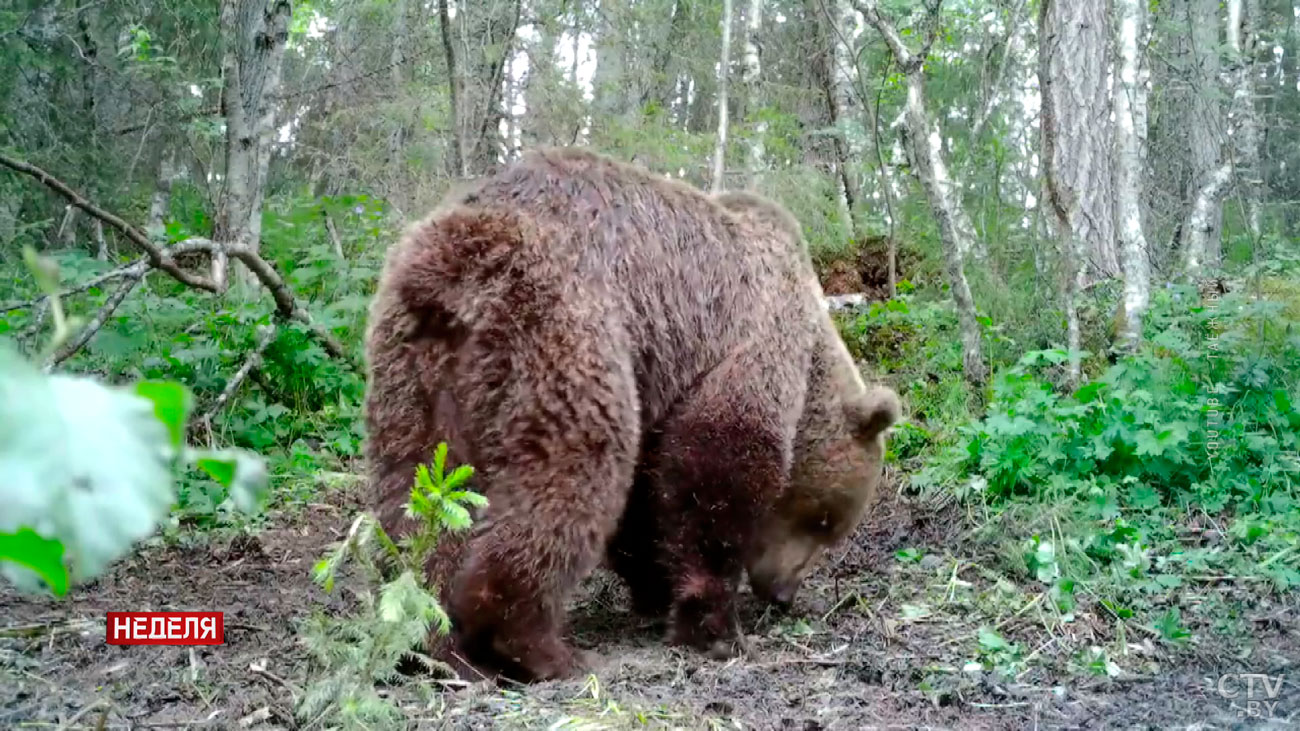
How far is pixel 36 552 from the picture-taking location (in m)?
0.87

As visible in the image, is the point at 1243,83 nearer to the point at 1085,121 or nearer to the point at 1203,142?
the point at 1203,142

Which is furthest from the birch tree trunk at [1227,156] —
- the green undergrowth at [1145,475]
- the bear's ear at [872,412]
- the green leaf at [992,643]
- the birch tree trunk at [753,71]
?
the green leaf at [992,643]

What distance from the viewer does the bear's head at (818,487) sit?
5.61 metres

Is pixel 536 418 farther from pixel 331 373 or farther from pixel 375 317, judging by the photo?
pixel 331 373

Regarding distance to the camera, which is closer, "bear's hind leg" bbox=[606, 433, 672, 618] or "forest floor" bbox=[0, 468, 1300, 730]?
"forest floor" bbox=[0, 468, 1300, 730]

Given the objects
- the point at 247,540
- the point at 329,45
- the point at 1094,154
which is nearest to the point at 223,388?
the point at 247,540

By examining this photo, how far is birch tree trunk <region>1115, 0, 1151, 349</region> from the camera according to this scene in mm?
7586

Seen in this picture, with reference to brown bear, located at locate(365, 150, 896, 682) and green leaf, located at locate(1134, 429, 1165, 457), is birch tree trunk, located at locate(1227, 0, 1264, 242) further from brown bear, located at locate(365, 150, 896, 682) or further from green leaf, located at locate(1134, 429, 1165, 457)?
brown bear, located at locate(365, 150, 896, 682)

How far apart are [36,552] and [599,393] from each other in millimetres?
3498

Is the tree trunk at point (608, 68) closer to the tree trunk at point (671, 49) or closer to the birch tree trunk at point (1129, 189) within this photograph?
the tree trunk at point (671, 49)

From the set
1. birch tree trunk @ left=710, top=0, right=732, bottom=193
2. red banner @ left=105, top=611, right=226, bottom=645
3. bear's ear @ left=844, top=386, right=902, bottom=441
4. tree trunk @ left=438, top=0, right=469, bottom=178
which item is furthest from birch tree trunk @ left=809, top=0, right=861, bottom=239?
red banner @ left=105, top=611, right=226, bottom=645

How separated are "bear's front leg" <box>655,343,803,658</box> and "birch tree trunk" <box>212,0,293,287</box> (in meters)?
5.75

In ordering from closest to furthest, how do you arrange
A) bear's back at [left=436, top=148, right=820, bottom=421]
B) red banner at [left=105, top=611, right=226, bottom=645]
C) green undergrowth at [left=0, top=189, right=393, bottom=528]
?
1. red banner at [left=105, top=611, right=226, bottom=645]
2. bear's back at [left=436, top=148, right=820, bottom=421]
3. green undergrowth at [left=0, top=189, right=393, bottom=528]

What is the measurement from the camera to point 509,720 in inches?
Result: 147
